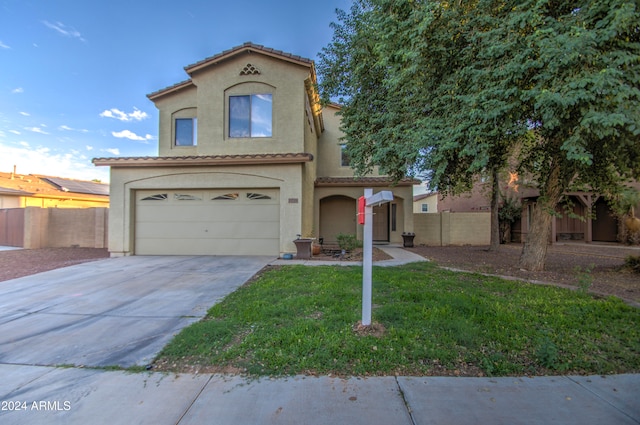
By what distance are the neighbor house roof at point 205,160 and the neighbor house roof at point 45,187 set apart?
1400cm

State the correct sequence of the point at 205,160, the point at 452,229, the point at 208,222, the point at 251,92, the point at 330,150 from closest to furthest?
1. the point at 205,160
2. the point at 208,222
3. the point at 251,92
4. the point at 452,229
5. the point at 330,150

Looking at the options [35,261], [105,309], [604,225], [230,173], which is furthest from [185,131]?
[604,225]

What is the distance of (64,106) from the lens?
1435 centimetres

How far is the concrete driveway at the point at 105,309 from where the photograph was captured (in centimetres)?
349

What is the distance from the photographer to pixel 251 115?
11.5 m

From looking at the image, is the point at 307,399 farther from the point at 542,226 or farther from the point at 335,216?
the point at 335,216

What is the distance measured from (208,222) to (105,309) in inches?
235

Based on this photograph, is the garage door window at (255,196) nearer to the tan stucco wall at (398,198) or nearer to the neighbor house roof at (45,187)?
the tan stucco wall at (398,198)

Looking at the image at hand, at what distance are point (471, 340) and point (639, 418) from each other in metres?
1.37

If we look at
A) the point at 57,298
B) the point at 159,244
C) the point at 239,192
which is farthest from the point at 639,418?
the point at 159,244

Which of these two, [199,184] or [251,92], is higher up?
[251,92]

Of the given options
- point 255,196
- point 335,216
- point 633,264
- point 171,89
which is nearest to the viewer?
point 633,264

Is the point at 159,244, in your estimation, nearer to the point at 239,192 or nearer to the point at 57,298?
the point at 239,192

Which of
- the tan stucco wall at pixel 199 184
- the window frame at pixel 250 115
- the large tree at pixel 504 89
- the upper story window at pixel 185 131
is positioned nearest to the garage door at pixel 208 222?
the tan stucco wall at pixel 199 184
